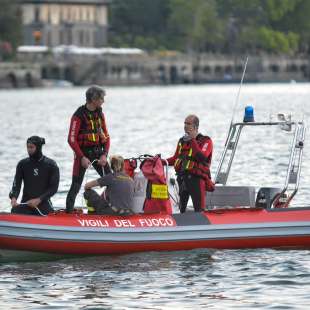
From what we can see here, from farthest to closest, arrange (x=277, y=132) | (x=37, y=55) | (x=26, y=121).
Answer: (x=37, y=55)
(x=26, y=121)
(x=277, y=132)

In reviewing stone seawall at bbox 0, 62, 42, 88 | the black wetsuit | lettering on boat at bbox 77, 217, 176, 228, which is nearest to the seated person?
lettering on boat at bbox 77, 217, 176, 228

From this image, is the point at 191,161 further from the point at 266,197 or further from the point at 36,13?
the point at 36,13

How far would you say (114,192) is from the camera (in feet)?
75.5

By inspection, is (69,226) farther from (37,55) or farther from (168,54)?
(168,54)

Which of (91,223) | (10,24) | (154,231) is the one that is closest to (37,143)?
(91,223)

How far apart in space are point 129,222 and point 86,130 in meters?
1.59

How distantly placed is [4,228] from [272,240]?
153 inches

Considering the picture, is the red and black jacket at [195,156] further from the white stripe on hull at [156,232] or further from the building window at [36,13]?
the building window at [36,13]

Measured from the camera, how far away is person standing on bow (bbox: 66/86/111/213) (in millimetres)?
23266

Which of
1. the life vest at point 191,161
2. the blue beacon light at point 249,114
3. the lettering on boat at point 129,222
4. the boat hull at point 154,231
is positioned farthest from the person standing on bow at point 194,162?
the blue beacon light at point 249,114

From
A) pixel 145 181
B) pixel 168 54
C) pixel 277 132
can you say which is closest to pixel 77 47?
pixel 168 54

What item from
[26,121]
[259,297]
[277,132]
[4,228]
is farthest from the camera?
[26,121]

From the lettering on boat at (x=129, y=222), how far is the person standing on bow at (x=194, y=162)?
732mm

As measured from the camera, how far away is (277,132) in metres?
63.8
